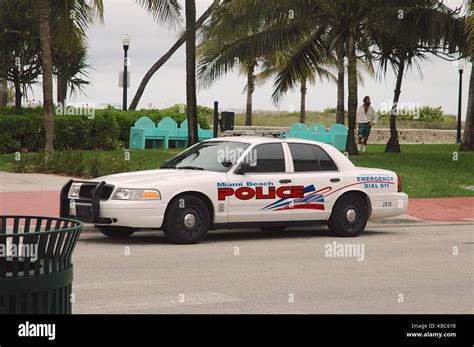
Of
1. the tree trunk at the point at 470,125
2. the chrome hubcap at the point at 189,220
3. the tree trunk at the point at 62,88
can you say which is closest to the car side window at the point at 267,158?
the chrome hubcap at the point at 189,220

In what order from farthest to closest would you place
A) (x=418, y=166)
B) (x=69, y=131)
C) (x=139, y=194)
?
(x=69, y=131)
(x=418, y=166)
(x=139, y=194)

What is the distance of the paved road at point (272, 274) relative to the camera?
9008 millimetres

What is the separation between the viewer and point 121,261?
39.4ft

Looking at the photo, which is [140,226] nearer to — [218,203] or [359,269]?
[218,203]

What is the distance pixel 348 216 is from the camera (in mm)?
15102

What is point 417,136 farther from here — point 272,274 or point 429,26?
point 272,274

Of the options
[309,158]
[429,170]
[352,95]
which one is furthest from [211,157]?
[352,95]

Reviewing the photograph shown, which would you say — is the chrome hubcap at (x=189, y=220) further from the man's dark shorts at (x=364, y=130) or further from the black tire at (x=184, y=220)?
the man's dark shorts at (x=364, y=130)

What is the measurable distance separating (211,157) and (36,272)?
9.80m

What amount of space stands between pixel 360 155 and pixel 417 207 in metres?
10.9

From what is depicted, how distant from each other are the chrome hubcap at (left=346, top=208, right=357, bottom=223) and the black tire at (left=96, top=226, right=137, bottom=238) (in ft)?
10.9

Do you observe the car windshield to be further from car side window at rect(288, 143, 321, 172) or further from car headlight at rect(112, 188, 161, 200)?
car headlight at rect(112, 188, 161, 200)

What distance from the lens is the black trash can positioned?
4.72 m
